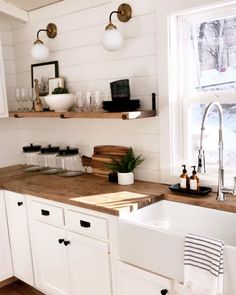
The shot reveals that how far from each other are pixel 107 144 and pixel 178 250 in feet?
4.07

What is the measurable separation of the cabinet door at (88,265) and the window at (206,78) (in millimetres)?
762

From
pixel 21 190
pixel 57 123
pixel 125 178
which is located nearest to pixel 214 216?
pixel 125 178

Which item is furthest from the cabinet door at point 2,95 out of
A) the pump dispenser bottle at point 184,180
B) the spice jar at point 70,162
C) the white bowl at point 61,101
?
the pump dispenser bottle at point 184,180

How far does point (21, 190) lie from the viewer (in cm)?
243

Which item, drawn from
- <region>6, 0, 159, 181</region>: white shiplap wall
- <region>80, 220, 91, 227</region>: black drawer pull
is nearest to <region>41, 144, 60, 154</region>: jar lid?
<region>6, 0, 159, 181</region>: white shiplap wall

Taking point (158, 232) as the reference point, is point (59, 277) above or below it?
below

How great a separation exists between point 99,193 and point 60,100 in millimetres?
884

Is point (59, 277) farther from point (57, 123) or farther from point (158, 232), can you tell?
point (57, 123)

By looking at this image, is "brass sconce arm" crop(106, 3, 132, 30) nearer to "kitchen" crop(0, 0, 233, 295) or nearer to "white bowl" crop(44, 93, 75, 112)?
"kitchen" crop(0, 0, 233, 295)

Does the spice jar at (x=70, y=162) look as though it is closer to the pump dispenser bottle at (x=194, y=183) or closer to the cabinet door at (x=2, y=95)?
the cabinet door at (x=2, y=95)

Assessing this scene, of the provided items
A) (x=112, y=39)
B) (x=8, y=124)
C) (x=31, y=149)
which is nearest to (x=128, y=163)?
(x=112, y=39)

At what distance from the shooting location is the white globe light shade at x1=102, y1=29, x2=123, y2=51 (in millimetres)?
2258

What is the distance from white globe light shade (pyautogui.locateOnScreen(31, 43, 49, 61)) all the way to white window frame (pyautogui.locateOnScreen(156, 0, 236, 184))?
106 cm

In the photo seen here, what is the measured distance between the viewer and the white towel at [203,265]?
145 centimetres
